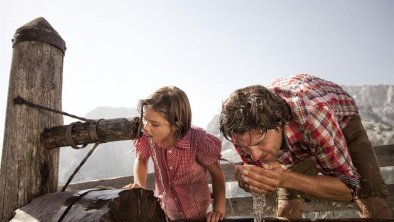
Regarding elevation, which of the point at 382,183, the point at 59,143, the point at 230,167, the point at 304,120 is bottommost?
the point at 230,167

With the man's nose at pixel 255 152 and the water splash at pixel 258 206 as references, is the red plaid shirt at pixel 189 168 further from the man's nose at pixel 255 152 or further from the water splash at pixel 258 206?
the water splash at pixel 258 206

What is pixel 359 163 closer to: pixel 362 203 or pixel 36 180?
pixel 362 203

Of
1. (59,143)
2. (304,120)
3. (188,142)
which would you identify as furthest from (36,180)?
(304,120)

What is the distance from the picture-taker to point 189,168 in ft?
9.80

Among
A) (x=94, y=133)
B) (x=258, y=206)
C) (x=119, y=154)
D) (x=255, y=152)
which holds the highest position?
(x=94, y=133)

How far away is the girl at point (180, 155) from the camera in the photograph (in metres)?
2.88

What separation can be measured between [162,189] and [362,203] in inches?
77.4

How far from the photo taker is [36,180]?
2.19 meters

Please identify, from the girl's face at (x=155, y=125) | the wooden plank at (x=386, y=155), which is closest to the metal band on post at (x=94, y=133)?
the girl's face at (x=155, y=125)

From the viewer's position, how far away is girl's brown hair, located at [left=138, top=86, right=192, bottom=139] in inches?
114

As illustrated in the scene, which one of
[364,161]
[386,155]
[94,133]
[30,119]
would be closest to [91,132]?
[94,133]

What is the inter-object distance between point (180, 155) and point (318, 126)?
4.52ft

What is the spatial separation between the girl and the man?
46 centimetres

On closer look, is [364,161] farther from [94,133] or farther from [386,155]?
[94,133]
